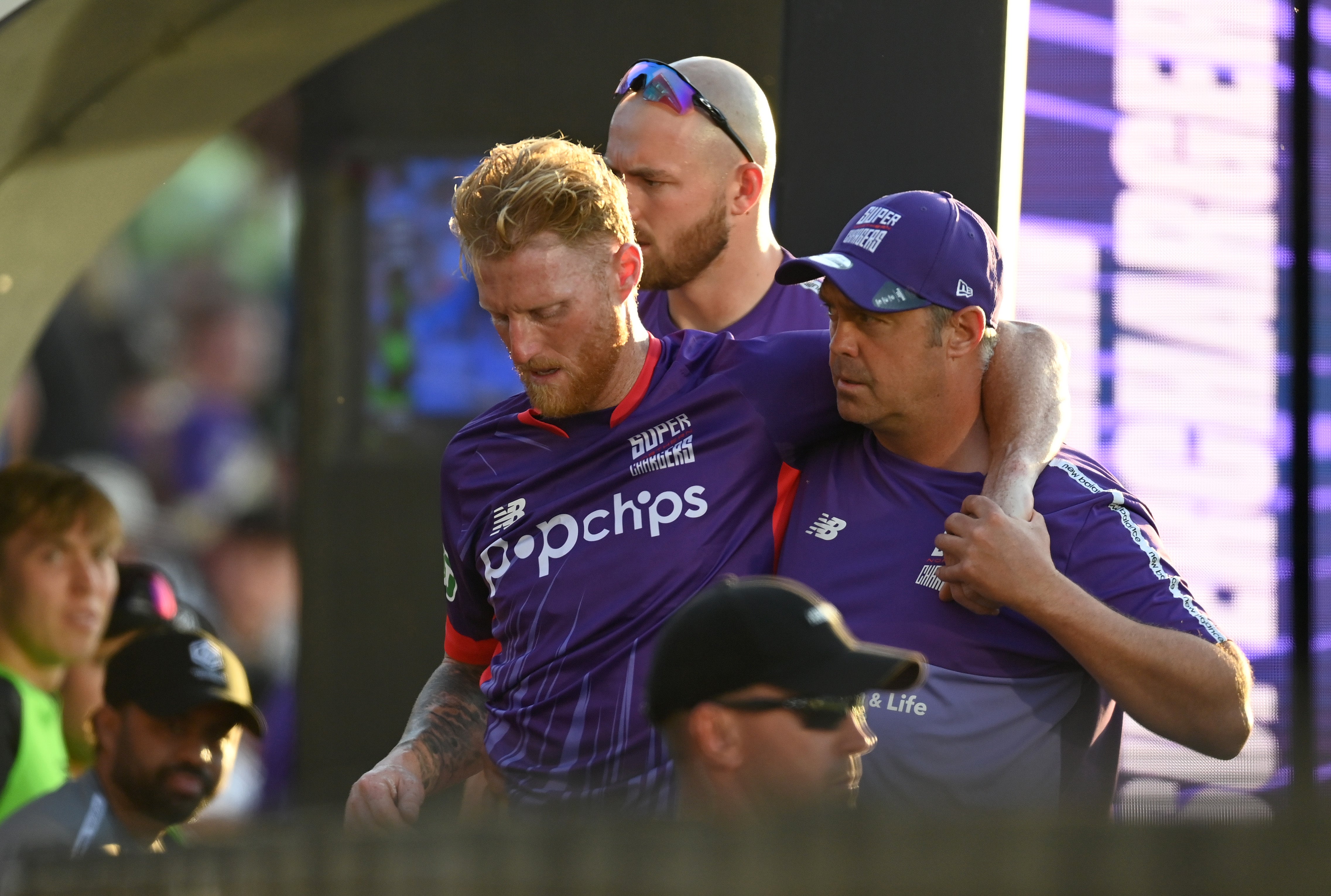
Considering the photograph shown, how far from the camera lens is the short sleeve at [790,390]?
2242mm

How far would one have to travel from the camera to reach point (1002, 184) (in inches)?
128

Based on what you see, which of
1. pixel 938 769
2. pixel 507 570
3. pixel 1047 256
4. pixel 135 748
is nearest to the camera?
pixel 938 769

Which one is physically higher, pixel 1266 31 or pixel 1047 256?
pixel 1266 31

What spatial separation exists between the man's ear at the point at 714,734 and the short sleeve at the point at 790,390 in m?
0.73

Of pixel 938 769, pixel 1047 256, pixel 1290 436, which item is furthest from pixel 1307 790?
pixel 1290 436

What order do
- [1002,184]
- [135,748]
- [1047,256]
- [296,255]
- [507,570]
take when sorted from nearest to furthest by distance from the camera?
[507,570] < [135,748] < [1002,184] < [1047,256] < [296,255]

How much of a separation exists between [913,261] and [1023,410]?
1.00 ft

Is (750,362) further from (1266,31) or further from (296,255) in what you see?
(296,255)

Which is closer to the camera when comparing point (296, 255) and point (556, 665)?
point (556, 665)

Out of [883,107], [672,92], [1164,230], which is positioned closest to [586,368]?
[672,92]

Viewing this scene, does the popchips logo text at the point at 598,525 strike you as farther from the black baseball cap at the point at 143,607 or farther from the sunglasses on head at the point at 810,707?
the black baseball cap at the point at 143,607

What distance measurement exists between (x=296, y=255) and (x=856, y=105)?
10.3 ft

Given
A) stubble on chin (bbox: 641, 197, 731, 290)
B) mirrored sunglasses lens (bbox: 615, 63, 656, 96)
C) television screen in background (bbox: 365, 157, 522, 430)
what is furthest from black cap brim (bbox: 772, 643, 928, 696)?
television screen in background (bbox: 365, 157, 522, 430)

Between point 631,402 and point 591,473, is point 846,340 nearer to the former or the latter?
point 631,402
